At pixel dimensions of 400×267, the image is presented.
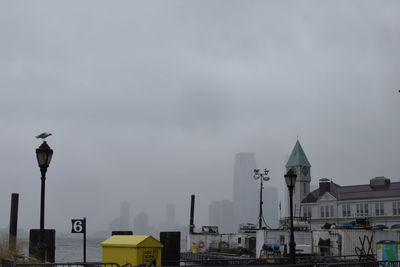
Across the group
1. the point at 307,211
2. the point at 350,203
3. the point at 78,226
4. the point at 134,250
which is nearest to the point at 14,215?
the point at 78,226

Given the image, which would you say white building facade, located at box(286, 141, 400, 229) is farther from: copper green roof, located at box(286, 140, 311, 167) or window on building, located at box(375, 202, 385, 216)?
copper green roof, located at box(286, 140, 311, 167)

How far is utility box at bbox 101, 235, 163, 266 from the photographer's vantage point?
16.6 meters

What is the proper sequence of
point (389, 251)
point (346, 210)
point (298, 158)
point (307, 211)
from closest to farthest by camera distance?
1. point (389, 251)
2. point (346, 210)
3. point (307, 211)
4. point (298, 158)

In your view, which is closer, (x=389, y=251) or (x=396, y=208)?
(x=389, y=251)

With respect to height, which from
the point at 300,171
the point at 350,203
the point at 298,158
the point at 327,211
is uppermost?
the point at 298,158

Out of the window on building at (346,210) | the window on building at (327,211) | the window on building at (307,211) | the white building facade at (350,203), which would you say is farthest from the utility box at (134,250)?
the window on building at (307,211)

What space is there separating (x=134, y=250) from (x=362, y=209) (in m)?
96.6

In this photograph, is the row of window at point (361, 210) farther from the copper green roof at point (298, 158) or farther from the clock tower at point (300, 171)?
the copper green roof at point (298, 158)

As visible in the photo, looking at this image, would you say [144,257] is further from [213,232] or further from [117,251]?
[213,232]

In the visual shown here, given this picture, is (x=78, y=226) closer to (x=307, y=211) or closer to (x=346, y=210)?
(x=346, y=210)

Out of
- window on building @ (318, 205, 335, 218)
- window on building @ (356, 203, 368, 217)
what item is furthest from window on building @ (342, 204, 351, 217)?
window on building @ (318, 205, 335, 218)

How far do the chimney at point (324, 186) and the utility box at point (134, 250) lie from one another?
106 metres

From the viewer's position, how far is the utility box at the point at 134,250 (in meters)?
16.6

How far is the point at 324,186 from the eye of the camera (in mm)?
119125
